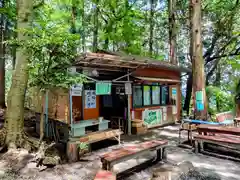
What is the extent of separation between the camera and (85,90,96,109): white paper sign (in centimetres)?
773

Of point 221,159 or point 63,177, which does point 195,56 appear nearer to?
point 221,159

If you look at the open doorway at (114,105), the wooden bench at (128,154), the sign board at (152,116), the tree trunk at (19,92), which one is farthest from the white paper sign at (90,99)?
the wooden bench at (128,154)

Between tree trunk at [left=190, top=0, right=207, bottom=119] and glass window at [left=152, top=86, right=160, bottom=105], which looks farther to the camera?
glass window at [left=152, top=86, right=160, bottom=105]

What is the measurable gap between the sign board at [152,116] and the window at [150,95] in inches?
14.6

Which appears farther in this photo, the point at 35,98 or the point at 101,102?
the point at 101,102

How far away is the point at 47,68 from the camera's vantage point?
4.27 m

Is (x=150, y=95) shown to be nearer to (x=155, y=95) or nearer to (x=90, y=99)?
(x=155, y=95)

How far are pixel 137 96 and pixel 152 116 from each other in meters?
1.43

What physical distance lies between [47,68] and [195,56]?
519 cm

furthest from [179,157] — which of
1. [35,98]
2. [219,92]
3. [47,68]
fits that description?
[219,92]

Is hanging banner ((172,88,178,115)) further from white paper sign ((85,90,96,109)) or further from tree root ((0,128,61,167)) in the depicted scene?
tree root ((0,128,61,167))

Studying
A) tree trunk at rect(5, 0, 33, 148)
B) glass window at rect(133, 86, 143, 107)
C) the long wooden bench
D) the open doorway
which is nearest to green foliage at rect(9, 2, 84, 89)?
tree trunk at rect(5, 0, 33, 148)

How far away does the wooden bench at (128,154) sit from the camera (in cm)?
355

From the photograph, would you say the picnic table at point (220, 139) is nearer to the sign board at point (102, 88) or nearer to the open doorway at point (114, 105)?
the sign board at point (102, 88)
